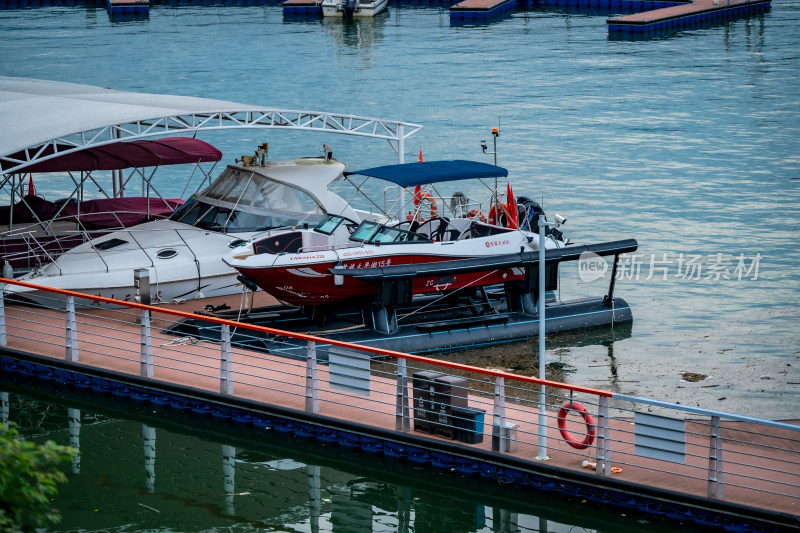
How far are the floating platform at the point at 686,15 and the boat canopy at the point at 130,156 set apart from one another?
4682cm

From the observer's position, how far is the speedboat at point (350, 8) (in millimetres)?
78875

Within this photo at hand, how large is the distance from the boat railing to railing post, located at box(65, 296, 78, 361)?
2 cm

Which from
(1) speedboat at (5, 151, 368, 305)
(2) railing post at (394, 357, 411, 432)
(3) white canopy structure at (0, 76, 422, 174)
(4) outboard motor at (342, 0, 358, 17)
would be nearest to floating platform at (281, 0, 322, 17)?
(4) outboard motor at (342, 0, 358, 17)

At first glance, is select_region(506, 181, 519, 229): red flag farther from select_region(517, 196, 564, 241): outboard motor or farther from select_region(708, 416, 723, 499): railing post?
select_region(708, 416, 723, 499): railing post

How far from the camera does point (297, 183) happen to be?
22.4 meters

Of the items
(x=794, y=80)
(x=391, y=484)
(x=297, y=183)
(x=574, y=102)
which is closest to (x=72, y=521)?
(x=391, y=484)

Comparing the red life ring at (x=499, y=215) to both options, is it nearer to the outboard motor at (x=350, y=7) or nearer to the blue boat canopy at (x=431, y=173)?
the blue boat canopy at (x=431, y=173)

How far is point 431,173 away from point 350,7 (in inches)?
2381

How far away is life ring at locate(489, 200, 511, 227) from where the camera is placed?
21875 millimetres

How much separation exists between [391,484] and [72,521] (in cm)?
411

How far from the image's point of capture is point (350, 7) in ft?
259

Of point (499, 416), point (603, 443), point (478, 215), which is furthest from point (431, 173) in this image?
point (603, 443)

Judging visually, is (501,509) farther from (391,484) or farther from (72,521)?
(72,521)

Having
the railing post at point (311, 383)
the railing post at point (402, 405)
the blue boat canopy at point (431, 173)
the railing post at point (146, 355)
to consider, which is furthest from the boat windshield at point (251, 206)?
the railing post at point (402, 405)
